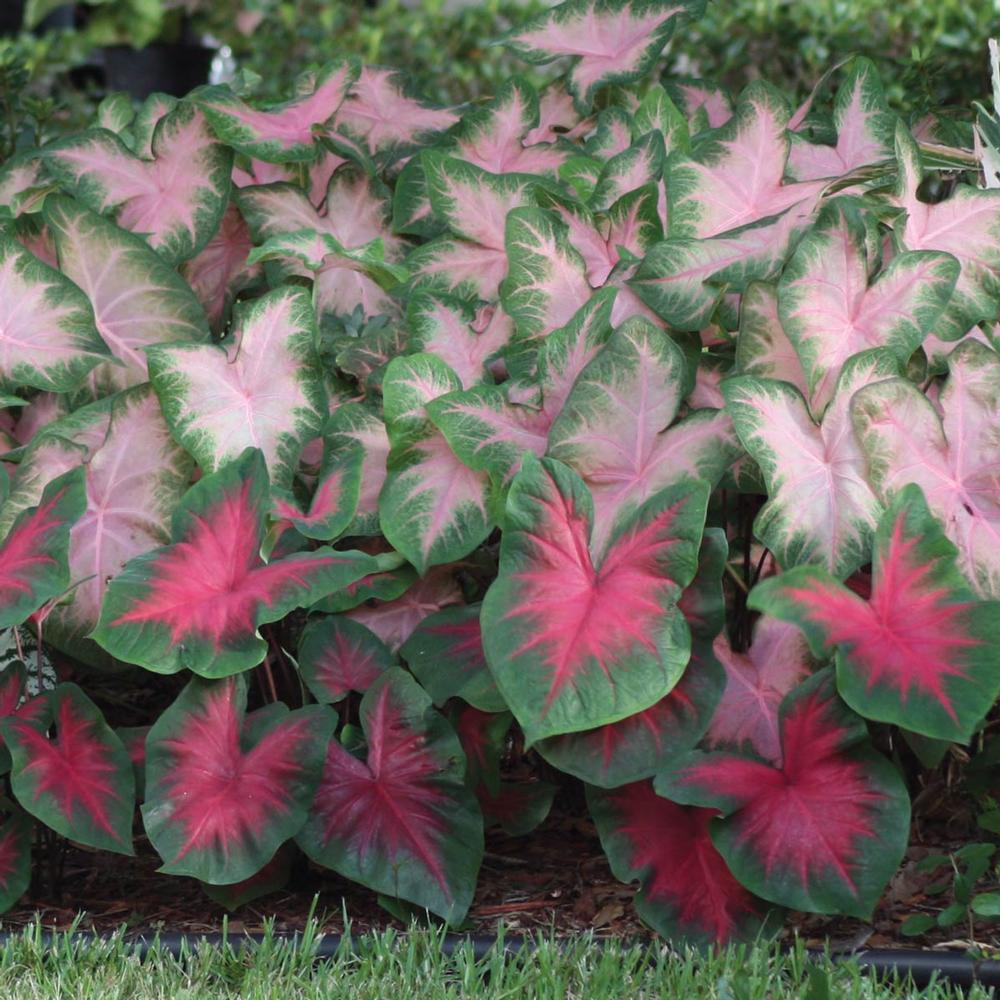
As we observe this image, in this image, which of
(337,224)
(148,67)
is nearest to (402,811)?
(337,224)

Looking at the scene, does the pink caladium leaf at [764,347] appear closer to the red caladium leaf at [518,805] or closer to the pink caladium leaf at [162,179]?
the red caladium leaf at [518,805]

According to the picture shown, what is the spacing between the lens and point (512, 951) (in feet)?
5.52

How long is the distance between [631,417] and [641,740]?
1.35 ft

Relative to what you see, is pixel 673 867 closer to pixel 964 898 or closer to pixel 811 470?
pixel 964 898

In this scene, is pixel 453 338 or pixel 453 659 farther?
pixel 453 338

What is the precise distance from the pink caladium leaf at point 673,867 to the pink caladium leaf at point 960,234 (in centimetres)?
73

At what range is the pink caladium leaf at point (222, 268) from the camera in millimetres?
2455

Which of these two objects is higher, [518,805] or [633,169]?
[633,169]

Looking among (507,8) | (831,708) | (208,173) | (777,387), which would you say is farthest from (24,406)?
(507,8)

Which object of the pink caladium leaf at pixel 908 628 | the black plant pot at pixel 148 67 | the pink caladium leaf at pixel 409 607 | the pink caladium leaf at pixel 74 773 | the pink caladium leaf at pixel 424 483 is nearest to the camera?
the pink caladium leaf at pixel 908 628

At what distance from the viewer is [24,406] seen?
2.22 metres

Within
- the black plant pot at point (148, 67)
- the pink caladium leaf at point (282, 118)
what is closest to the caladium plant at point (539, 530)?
the pink caladium leaf at point (282, 118)

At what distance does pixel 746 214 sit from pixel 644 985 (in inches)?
42.4

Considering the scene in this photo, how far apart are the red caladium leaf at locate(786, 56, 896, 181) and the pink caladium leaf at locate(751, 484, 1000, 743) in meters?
0.85
